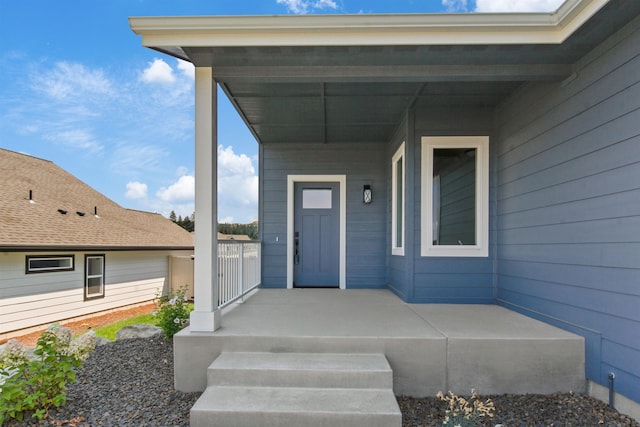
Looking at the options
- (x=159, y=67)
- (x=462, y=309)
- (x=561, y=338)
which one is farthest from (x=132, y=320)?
(x=159, y=67)

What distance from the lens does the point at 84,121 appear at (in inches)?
579

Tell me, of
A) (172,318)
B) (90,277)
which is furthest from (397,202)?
(90,277)

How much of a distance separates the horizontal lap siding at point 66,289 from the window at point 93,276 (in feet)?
0.39

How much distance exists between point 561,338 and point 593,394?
1.44 feet

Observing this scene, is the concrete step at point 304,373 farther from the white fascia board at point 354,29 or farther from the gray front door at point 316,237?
Answer: the gray front door at point 316,237

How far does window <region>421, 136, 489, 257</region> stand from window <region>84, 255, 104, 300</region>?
8018 millimetres

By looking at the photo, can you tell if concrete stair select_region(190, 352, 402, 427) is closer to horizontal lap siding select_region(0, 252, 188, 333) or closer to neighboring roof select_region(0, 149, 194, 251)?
neighboring roof select_region(0, 149, 194, 251)

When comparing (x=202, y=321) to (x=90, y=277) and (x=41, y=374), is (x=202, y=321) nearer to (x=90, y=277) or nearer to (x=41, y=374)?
(x=41, y=374)

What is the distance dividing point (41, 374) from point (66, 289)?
249 inches

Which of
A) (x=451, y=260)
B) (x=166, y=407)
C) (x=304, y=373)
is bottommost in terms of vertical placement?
(x=166, y=407)

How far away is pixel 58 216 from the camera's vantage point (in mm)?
8117

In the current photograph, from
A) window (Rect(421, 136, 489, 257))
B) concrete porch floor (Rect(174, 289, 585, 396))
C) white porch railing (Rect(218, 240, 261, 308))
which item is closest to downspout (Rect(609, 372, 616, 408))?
concrete porch floor (Rect(174, 289, 585, 396))

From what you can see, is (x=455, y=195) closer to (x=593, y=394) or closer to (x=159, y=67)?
(x=593, y=394)

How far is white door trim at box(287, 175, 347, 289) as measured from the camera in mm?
5566
